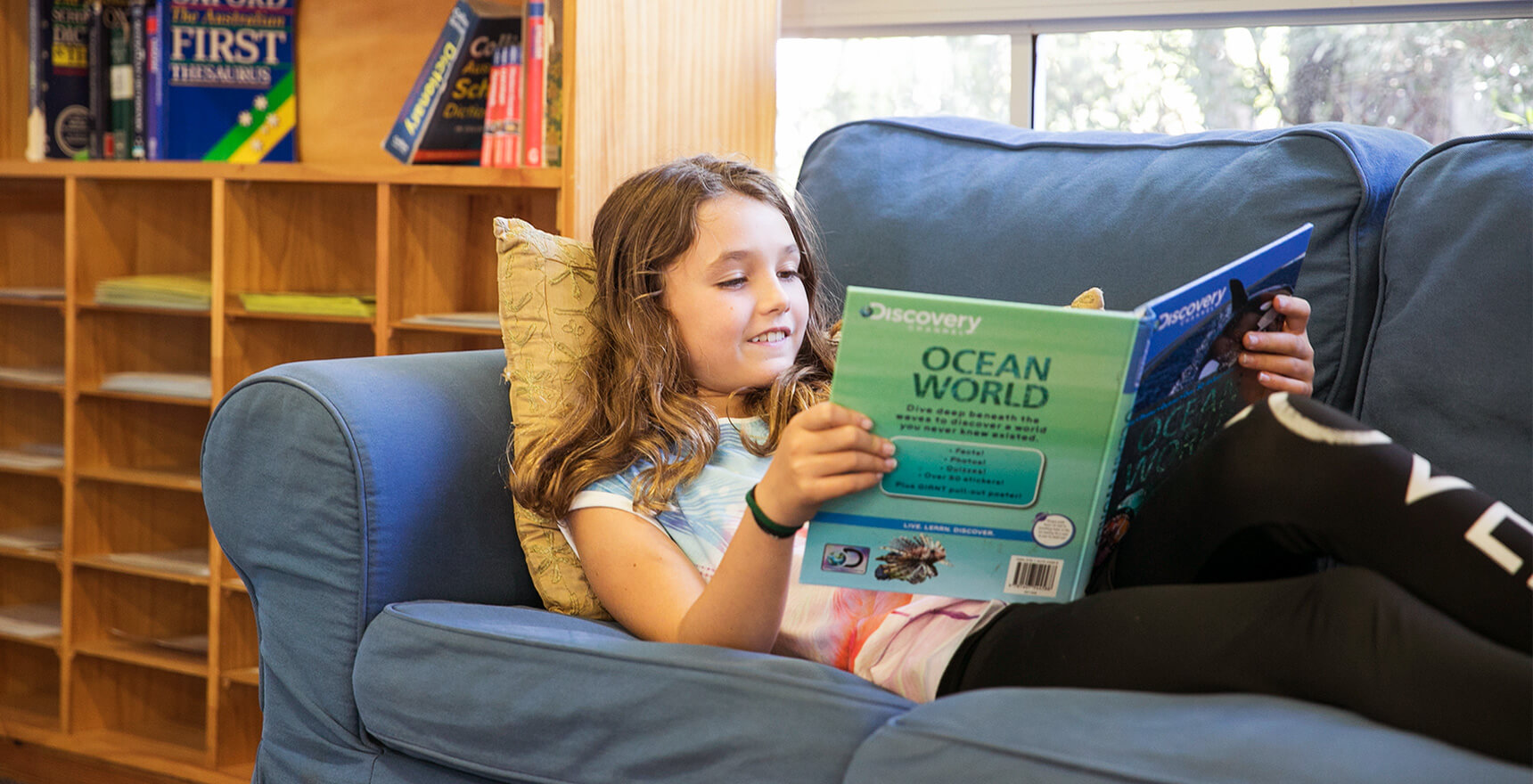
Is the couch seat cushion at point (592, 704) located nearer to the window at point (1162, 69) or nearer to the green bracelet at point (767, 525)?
the green bracelet at point (767, 525)

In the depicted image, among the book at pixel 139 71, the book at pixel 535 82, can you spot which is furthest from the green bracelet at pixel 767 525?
the book at pixel 139 71

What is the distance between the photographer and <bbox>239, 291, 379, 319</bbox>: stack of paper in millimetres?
1820

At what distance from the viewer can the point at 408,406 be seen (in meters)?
1.16

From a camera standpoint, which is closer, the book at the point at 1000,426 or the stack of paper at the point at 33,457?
the book at the point at 1000,426

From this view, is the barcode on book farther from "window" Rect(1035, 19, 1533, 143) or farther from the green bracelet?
"window" Rect(1035, 19, 1533, 143)

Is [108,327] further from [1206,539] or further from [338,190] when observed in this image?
[1206,539]

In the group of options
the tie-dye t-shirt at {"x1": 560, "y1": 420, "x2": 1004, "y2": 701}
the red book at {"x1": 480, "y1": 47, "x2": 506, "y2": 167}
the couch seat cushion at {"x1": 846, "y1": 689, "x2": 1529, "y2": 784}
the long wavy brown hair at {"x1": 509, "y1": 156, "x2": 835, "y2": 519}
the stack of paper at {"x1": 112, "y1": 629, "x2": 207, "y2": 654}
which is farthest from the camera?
the stack of paper at {"x1": 112, "y1": 629, "x2": 207, "y2": 654}

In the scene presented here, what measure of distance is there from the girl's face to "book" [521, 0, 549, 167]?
0.55m

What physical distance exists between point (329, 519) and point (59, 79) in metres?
1.42

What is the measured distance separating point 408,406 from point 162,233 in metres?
1.23

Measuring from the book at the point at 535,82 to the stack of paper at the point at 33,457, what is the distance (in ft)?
3.27

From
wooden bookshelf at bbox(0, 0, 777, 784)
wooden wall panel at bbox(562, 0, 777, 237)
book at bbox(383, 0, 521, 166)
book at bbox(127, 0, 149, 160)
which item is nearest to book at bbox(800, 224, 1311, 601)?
wooden wall panel at bbox(562, 0, 777, 237)

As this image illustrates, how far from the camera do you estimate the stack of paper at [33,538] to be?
6.73 feet

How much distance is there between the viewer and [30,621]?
6.89 feet
